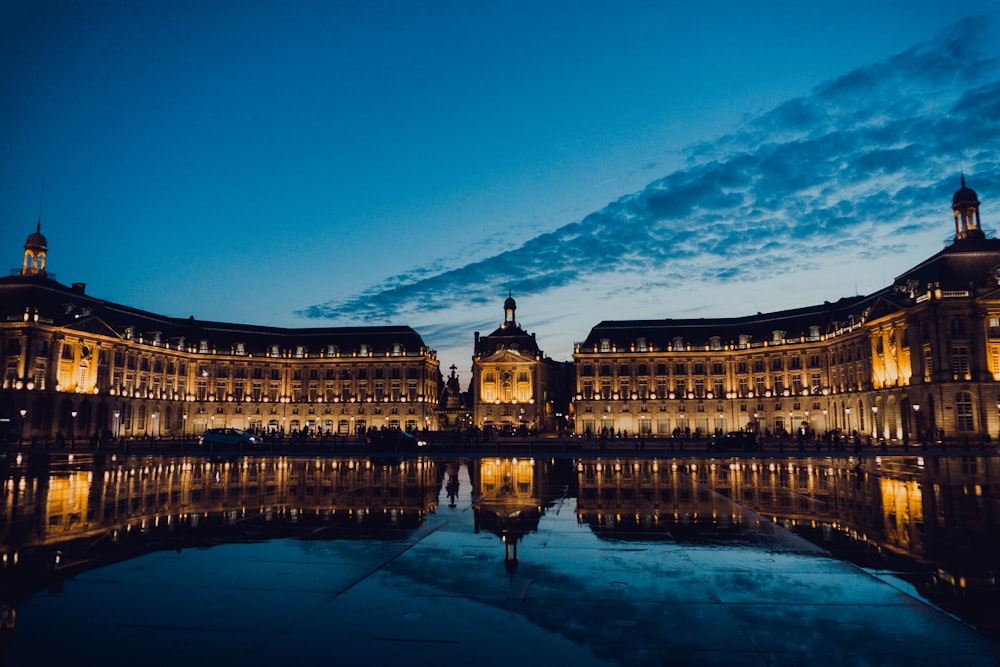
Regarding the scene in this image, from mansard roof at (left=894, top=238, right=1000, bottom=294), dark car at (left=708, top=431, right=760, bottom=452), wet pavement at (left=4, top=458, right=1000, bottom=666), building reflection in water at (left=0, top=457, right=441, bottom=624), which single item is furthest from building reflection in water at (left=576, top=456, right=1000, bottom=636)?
mansard roof at (left=894, top=238, right=1000, bottom=294)

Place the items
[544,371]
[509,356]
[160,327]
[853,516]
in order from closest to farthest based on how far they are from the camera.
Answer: [853,516] → [160,327] → [509,356] → [544,371]

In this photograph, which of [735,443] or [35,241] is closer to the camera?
[735,443]

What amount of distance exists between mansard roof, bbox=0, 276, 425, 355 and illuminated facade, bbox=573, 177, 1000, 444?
111 feet

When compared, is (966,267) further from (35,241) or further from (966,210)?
(35,241)

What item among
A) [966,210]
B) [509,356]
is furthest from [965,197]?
[509,356]

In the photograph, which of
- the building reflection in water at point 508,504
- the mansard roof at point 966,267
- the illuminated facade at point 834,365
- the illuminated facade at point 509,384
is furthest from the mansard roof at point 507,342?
the building reflection in water at point 508,504

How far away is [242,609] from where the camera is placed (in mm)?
7285

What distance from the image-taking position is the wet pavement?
6.05m

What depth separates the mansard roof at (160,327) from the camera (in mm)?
76812

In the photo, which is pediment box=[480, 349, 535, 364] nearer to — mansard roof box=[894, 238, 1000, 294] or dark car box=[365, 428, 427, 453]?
mansard roof box=[894, 238, 1000, 294]

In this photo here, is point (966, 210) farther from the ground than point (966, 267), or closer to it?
farther from the ground

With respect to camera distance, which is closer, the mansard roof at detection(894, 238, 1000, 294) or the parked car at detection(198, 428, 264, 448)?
the parked car at detection(198, 428, 264, 448)

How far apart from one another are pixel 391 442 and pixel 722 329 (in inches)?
2812

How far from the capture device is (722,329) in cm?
10400
